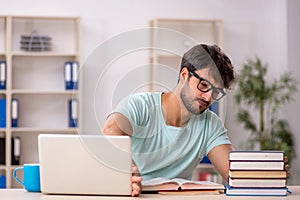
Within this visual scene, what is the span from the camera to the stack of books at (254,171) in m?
2.20

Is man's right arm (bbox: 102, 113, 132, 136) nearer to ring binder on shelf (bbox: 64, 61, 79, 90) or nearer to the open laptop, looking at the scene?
the open laptop

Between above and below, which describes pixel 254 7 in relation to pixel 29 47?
above

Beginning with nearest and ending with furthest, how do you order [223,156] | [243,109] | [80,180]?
[80,180]
[223,156]
[243,109]

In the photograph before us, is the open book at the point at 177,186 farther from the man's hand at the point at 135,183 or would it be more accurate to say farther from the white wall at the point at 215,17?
the white wall at the point at 215,17

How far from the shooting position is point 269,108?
19.6 feet

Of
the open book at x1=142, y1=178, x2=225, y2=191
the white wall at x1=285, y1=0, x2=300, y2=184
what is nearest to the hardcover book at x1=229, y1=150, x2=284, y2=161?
the open book at x1=142, y1=178, x2=225, y2=191

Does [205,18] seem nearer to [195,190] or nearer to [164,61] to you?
[164,61]

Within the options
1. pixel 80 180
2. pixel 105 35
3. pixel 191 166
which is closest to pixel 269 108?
pixel 105 35

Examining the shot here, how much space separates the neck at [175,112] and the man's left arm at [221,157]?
0.17 meters

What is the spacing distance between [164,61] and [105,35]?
61 centimetres

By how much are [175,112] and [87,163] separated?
59 cm

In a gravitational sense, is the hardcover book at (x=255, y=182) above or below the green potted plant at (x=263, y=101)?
below

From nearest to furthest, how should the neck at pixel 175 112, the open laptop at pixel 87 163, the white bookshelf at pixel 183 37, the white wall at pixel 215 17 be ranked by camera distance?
the open laptop at pixel 87 163, the neck at pixel 175 112, the white bookshelf at pixel 183 37, the white wall at pixel 215 17

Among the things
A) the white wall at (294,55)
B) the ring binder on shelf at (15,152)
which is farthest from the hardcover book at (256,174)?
the white wall at (294,55)
